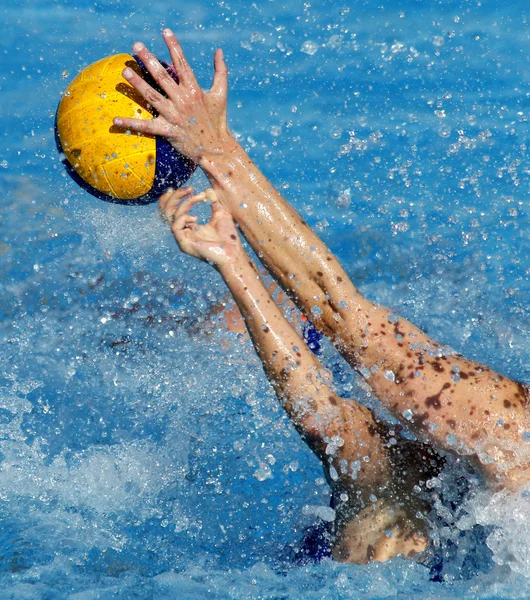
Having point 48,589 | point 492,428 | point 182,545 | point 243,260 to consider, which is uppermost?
point 243,260

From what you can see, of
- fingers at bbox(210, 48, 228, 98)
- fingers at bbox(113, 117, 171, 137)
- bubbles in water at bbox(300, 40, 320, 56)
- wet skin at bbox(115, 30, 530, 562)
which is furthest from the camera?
bubbles in water at bbox(300, 40, 320, 56)

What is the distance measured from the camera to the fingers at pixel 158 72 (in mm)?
2490

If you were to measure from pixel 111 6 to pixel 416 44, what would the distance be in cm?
169

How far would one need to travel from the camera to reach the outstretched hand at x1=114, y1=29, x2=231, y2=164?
98.2 inches

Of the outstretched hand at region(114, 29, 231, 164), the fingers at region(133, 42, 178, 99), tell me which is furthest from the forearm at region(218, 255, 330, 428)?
the fingers at region(133, 42, 178, 99)

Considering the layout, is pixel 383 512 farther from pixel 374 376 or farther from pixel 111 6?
pixel 111 6

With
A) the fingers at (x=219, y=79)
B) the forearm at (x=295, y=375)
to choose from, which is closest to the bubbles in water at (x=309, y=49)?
the fingers at (x=219, y=79)

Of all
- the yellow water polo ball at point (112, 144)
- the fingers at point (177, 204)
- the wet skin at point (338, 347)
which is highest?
the yellow water polo ball at point (112, 144)

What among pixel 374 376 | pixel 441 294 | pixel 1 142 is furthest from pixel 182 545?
pixel 1 142

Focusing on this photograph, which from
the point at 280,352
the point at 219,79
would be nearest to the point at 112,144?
the point at 219,79

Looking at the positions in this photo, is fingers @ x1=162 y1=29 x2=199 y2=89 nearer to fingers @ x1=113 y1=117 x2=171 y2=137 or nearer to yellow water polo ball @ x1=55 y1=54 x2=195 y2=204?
yellow water polo ball @ x1=55 y1=54 x2=195 y2=204

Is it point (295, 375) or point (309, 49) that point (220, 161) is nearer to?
point (295, 375)

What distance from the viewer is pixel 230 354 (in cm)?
314

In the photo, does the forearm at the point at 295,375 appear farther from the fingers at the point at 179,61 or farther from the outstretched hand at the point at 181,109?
the fingers at the point at 179,61
